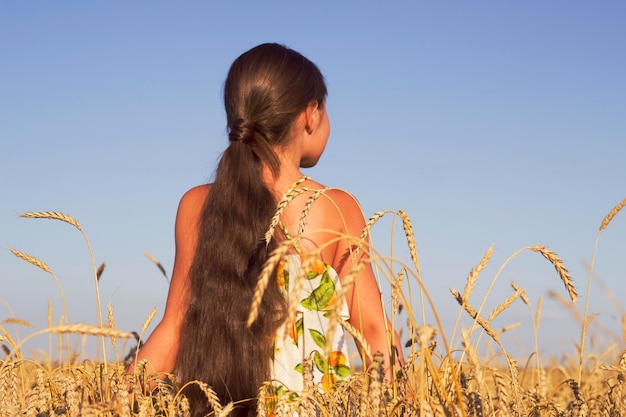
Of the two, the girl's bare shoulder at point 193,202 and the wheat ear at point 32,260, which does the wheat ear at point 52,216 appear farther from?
the girl's bare shoulder at point 193,202

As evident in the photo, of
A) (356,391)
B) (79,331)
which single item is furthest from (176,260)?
(79,331)

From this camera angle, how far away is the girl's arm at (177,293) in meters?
3.05

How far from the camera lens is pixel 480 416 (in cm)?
204

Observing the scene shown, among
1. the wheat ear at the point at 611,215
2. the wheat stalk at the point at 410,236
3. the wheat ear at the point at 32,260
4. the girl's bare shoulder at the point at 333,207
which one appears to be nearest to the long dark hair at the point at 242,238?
the girl's bare shoulder at the point at 333,207

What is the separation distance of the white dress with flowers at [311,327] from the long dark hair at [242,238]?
89 millimetres

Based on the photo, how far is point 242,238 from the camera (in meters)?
3.03

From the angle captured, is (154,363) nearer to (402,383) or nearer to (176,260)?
(176,260)

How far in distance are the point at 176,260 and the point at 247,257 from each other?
0.47 metres

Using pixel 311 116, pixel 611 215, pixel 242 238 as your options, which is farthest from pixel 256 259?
pixel 611 215

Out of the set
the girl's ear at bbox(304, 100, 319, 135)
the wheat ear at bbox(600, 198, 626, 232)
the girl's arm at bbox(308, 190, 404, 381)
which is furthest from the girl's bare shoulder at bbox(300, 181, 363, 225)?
the wheat ear at bbox(600, 198, 626, 232)

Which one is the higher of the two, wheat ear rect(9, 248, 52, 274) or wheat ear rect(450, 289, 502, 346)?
wheat ear rect(9, 248, 52, 274)

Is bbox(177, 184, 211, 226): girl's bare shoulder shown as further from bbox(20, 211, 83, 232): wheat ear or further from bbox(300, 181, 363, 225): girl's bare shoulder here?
bbox(20, 211, 83, 232): wheat ear

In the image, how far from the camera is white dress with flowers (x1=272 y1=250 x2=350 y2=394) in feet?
9.75

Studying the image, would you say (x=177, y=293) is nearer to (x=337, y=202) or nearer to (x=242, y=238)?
(x=242, y=238)
